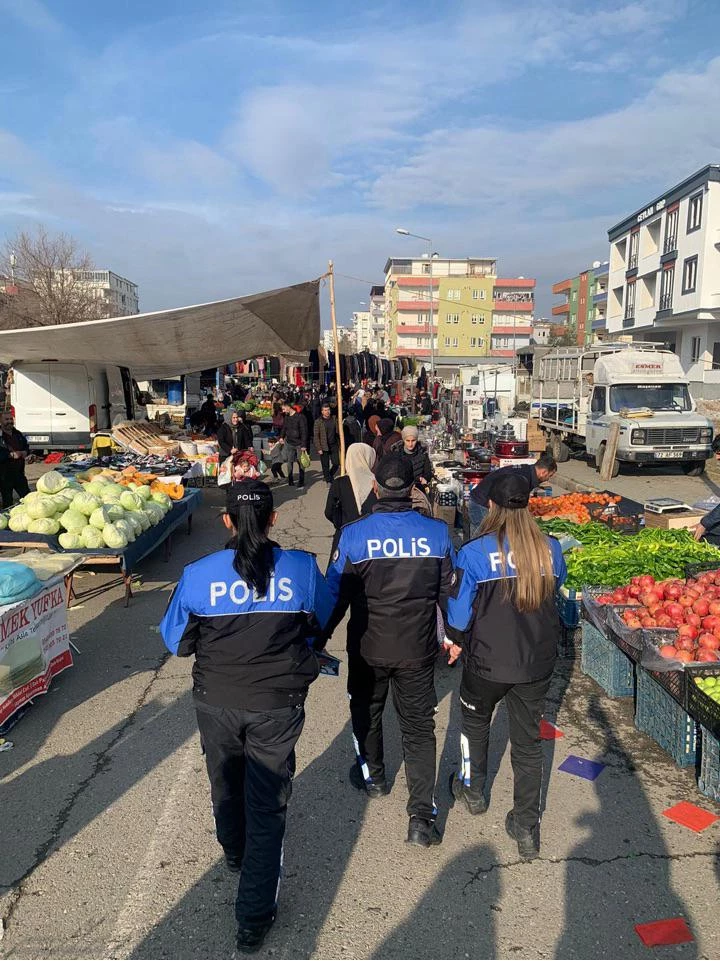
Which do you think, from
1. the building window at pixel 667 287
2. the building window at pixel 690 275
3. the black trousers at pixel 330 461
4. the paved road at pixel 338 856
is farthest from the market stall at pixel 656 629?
the building window at pixel 667 287

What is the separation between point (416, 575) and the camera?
11.3 feet

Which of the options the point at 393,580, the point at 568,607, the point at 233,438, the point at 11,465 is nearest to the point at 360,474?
the point at 568,607

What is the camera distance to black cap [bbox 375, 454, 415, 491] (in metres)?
3.53

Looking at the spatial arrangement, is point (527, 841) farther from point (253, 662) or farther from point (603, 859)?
point (253, 662)

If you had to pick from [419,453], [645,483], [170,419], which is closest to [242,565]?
[419,453]

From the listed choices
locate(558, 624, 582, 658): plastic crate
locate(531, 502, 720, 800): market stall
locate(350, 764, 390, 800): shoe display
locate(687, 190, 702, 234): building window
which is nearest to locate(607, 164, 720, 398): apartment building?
locate(687, 190, 702, 234): building window

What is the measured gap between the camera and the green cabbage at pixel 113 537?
23.6ft

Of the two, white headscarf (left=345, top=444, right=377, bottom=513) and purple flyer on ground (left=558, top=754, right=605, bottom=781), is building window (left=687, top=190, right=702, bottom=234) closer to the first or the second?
white headscarf (left=345, top=444, right=377, bottom=513)

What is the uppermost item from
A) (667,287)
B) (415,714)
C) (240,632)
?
(667,287)

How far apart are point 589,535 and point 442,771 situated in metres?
4.08

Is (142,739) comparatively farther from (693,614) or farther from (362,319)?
(362,319)


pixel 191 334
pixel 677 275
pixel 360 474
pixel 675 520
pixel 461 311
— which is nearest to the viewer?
pixel 360 474

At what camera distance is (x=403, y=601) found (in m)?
3.45

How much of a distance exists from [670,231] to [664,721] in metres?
40.9
